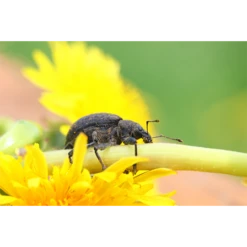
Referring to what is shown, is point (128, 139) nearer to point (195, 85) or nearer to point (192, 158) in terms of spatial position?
point (192, 158)

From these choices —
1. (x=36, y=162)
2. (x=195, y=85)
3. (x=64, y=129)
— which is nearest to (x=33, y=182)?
(x=36, y=162)

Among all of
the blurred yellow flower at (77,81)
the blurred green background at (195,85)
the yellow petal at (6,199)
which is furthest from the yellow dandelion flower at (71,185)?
the blurred green background at (195,85)

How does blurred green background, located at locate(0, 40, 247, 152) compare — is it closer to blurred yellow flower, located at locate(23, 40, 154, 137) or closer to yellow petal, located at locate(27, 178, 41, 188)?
blurred yellow flower, located at locate(23, 40, 154, 137)

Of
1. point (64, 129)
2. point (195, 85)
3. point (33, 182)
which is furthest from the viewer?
point (195, 85)

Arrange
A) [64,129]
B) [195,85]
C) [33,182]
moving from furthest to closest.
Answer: [195,85] → [64,129] → [33,182]

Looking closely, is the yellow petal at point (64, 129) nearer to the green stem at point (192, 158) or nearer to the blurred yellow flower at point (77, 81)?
the blurred yellow flower at point (77, 81)
